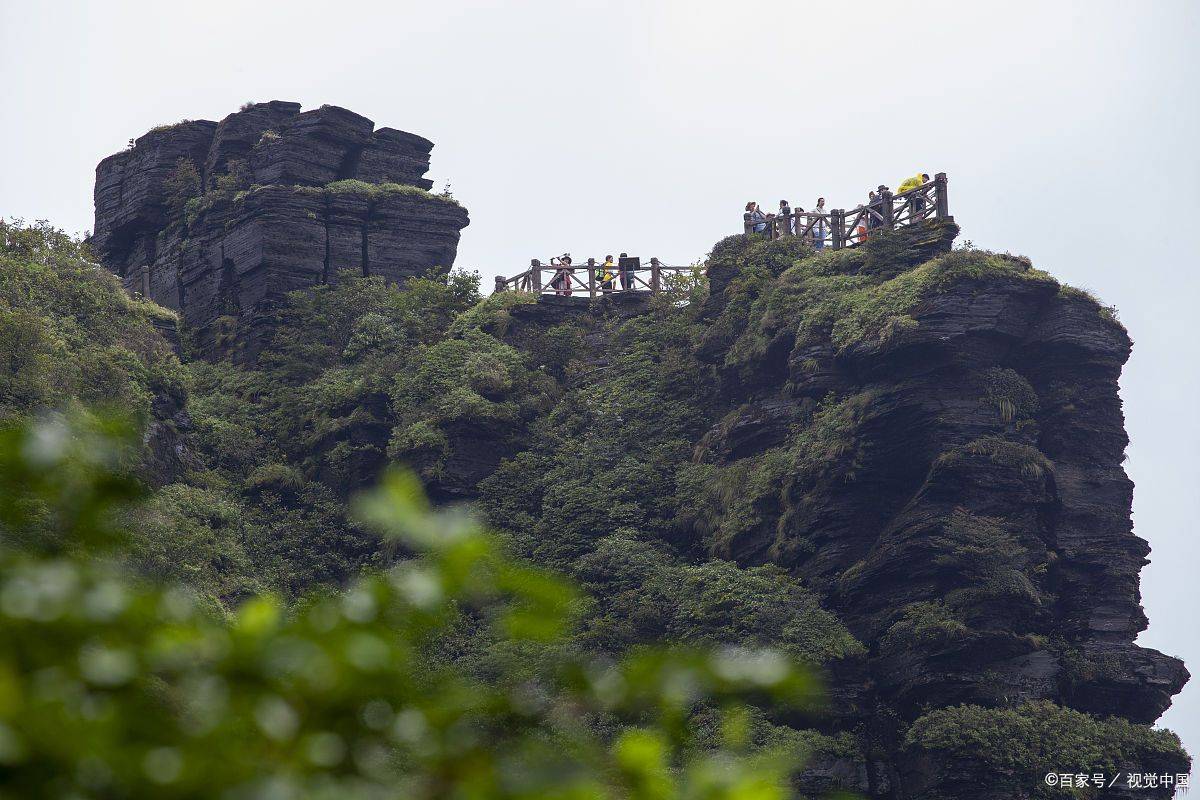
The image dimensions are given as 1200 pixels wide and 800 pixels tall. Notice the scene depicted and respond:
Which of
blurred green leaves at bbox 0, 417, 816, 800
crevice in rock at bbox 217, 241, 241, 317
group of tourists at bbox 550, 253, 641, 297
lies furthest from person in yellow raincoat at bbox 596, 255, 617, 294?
blurred green leaves at bbox 0, 417, 816, 800

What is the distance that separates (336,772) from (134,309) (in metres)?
28.5

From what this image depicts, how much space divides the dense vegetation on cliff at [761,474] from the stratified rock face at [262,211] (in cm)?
291

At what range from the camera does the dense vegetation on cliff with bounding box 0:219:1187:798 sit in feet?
74.6

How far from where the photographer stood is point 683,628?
77.4 ft

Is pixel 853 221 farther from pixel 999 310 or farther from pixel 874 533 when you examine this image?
pixel 874 533

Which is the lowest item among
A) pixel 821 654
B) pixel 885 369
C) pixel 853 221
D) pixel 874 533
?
pixel 821 654

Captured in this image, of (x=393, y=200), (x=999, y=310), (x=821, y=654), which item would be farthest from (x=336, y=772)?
(x=393, y=200)

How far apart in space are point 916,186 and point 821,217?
2907 mm

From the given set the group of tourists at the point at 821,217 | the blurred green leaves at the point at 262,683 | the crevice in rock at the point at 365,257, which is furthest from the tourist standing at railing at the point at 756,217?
the blurred green leaves at the point at 262,683

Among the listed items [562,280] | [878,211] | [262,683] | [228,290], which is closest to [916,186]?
[878,211]

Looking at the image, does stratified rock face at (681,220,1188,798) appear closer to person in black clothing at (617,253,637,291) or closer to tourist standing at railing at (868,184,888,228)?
tourist standing at railing at (868,184,888,228)

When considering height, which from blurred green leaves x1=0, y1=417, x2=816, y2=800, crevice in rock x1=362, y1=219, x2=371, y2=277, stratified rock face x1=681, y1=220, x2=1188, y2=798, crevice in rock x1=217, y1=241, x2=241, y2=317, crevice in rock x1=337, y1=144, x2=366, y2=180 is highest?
crevice in rock x1=337, y1=144, x2=366, y2=180

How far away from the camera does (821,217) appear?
105ft

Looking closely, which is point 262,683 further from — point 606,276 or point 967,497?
point 606,276
